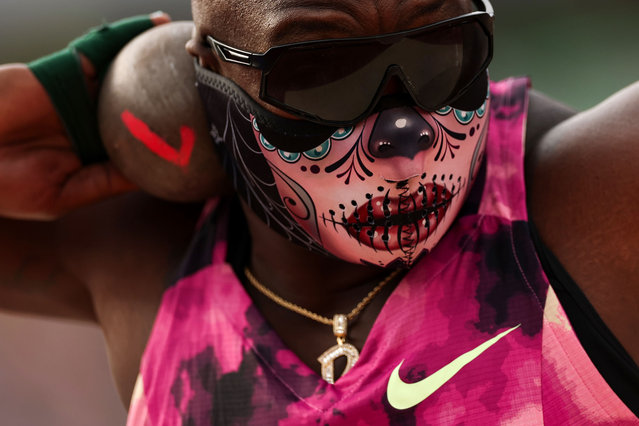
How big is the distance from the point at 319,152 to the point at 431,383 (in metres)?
0.34

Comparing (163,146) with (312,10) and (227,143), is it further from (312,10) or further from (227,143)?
(312,10)

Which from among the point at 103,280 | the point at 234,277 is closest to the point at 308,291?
the point at 234,277

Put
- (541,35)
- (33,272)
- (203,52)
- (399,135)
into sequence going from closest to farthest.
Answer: (399,135) → (203,52) → (33,272) → (541,35)

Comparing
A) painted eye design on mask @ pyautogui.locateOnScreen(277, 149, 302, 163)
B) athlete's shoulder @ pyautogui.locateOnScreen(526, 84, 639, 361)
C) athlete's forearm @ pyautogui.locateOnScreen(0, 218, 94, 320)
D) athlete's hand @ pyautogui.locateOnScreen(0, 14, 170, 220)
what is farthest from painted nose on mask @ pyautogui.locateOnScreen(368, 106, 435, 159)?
athlete's forearm @ pyautogui.locateOnScreen(0, 218, 94, 320)

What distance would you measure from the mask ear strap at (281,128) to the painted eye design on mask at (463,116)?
0.54 feet

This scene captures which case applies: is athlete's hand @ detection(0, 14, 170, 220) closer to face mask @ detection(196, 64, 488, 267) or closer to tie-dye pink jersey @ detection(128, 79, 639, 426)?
tie-dye pink jersey @ detection(128, 79, 639, 426)

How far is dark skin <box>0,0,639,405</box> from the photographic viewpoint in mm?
1009

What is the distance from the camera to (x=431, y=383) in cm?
102

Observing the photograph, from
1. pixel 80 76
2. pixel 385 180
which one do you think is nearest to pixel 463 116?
pixel 385 180

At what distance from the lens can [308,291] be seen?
1.25m

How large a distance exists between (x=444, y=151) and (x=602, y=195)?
0.73 feet

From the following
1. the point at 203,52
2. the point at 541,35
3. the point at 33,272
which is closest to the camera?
the point at 203,52

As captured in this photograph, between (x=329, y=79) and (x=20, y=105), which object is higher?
(x=329, y=79)

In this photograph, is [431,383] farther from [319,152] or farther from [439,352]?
[319,152]
